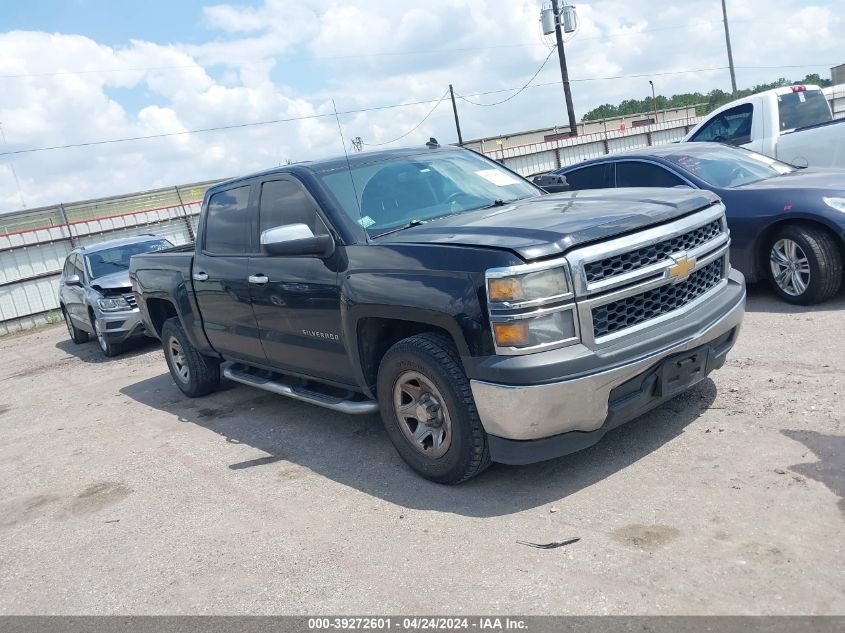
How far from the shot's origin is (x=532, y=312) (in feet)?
11.5

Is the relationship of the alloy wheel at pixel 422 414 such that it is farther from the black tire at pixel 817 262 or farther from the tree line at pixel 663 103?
the tree line at pixel 663 103

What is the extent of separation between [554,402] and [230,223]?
329 cm

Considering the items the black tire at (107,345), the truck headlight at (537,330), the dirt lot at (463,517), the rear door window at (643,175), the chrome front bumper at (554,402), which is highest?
the rear door window at (643,175)

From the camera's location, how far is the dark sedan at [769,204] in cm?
641

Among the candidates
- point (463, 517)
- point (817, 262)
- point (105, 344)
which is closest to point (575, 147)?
point (105, 344)

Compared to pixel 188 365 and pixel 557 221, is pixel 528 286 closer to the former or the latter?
pixel 557 221

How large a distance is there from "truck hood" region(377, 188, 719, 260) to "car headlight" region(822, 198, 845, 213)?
2465mm

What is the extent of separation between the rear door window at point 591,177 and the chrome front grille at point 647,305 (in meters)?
4.12

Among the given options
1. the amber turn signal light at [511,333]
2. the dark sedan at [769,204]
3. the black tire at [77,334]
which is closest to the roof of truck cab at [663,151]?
the dark sedan at [769,204]

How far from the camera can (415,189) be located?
496 cm

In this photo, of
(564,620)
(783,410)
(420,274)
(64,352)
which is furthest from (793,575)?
(64,352)

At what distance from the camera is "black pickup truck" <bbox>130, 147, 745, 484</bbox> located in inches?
141

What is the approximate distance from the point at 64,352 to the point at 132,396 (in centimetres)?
525

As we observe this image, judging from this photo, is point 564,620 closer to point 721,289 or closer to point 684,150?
point 721,289
